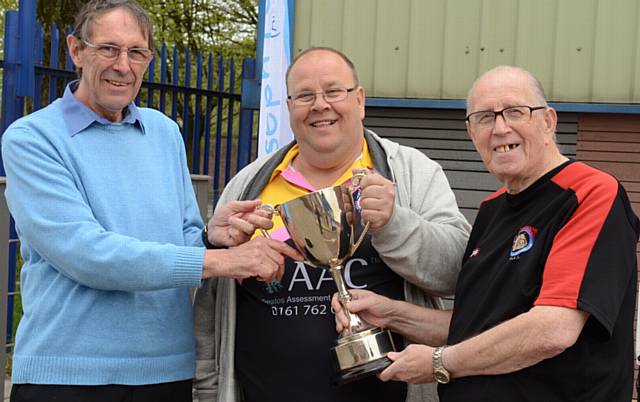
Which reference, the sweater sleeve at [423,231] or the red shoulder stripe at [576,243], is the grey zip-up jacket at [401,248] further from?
the red shoulder stripe at [576,243]

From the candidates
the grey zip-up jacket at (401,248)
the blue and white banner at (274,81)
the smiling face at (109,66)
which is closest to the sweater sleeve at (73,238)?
the smiling face at (109,66)

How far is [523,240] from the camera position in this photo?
7.25 feet

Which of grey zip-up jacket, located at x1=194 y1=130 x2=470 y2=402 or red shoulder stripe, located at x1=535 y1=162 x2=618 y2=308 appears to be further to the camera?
grey zip-up jacket, located at x1=194 y1=130 x2=470 y2=402

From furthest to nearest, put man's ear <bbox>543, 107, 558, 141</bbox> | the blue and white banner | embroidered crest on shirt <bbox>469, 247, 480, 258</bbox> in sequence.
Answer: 1. the blue and white banner
2. embroidered crest on shirt <bbox>469, 247, 480, 258</bbox>
3. man's ear <bbox>543, 107, 558, 141</bbox>

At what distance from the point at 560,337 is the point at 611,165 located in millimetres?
3211

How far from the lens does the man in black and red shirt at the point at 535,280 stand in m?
2.06

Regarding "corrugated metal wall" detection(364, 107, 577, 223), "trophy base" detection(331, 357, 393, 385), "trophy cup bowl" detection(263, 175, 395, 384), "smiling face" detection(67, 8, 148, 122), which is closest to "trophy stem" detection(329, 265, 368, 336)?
"trophy cup bowl" detection(263, 175, 395, 384)

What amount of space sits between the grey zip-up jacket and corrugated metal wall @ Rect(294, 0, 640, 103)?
2399 mm

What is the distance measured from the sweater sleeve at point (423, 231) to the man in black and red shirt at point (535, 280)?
140 millimetres

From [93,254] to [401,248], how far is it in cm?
88

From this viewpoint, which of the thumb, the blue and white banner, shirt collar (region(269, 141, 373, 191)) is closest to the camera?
the thumb

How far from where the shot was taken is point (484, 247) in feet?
7.82

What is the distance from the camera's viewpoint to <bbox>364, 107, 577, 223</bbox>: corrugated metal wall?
517 centimetres

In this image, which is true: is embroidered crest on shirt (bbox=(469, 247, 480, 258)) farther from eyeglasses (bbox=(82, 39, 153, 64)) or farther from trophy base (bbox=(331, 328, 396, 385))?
eyeglasses (bbox=(82, 39, 153, 64))
